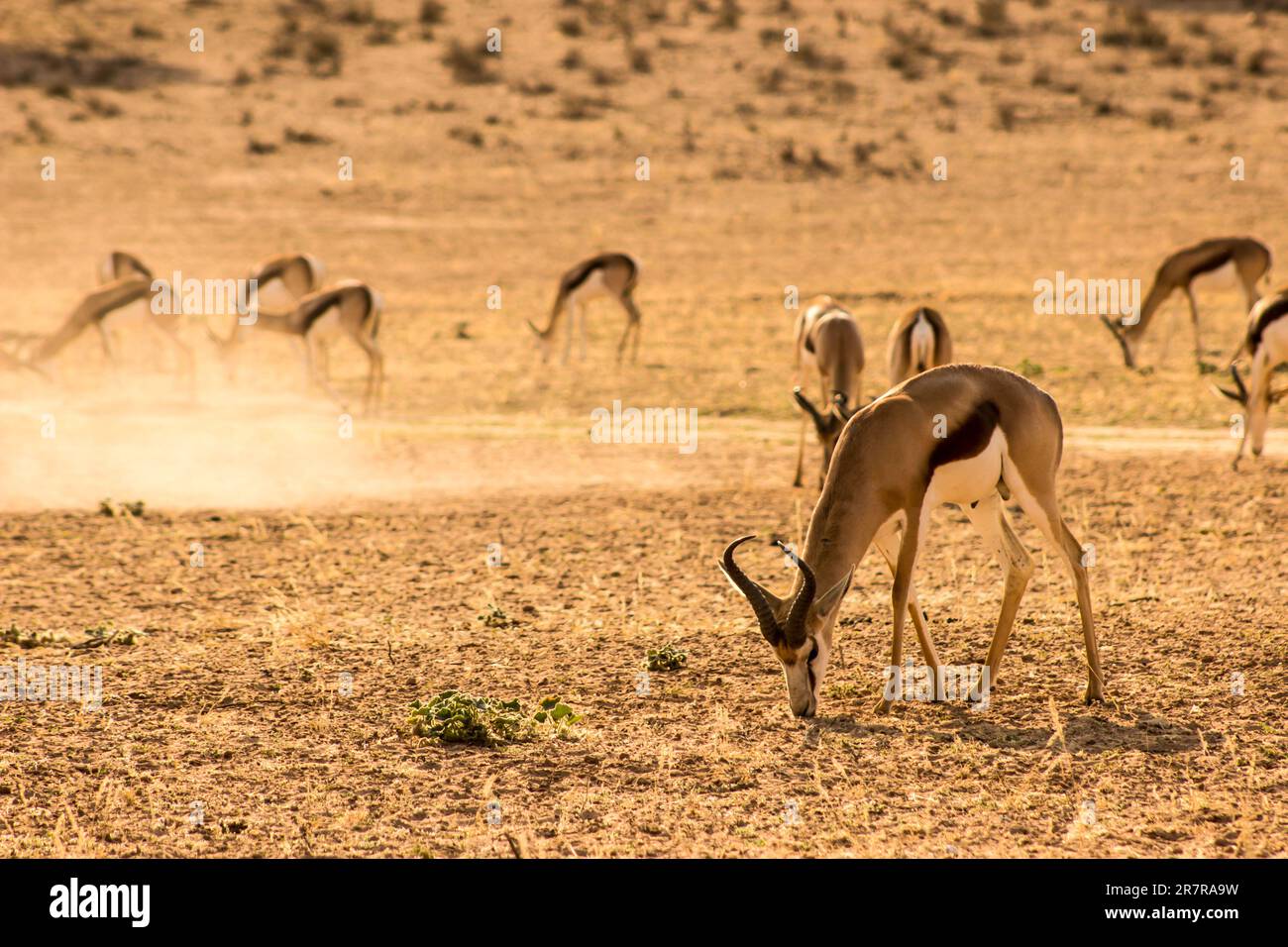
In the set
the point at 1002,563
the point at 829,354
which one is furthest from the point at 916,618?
the point at 829,354

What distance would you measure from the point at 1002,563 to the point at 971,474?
809 mm

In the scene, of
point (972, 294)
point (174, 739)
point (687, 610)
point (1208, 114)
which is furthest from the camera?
point (1208, 114)

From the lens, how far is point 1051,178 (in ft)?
109

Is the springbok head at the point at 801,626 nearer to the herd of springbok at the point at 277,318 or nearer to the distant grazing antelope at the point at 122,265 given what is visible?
the herd of springbok at the point at 277,318

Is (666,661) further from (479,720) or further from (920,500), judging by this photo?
(920,500)

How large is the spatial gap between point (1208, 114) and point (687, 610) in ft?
102

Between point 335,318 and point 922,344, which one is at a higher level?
point 335,318

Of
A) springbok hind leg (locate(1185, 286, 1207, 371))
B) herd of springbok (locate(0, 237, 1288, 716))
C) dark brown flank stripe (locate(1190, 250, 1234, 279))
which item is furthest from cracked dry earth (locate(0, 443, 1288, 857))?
dark brown flank stripe (locate(1190, 250, 1234, 279))

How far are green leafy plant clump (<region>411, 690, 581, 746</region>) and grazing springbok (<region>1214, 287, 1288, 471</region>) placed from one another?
29.7 feet

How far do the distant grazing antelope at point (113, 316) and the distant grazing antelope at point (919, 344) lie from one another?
1045 cm

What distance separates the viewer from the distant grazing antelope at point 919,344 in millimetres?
14023

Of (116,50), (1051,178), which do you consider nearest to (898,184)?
(1051,178)

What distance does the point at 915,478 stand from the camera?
7645 mm
